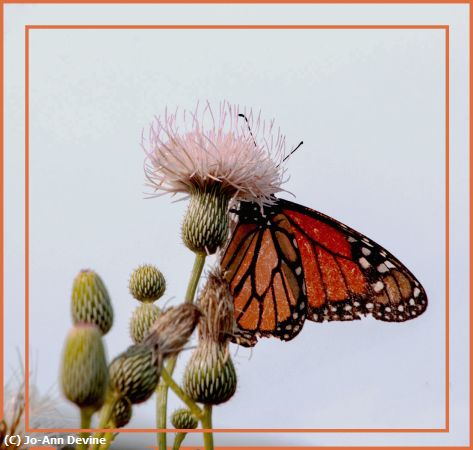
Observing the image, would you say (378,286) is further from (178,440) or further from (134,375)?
(134,375)

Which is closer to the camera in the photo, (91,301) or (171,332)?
(91,301)

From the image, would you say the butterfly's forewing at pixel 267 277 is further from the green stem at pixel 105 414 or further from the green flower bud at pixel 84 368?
the green flower bud at pixel 84 368

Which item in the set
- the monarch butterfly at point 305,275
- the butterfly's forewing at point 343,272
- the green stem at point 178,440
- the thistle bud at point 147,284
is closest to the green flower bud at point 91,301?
the green stem at point 178,440

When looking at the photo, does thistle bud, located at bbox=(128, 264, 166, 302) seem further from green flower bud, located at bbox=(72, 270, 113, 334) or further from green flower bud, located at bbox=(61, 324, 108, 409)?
green flower bud, located at bbox=(61, 324, 108, 409)

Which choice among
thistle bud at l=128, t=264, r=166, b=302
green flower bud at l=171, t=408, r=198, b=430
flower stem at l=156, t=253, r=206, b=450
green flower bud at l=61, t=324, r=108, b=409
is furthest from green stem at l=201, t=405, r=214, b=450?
thistle bud at l=128, t=264, r=166, b=302

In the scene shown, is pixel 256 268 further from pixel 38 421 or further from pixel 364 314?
pixel 38 421

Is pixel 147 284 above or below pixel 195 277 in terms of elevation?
below

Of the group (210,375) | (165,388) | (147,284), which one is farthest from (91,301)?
(147,284)
